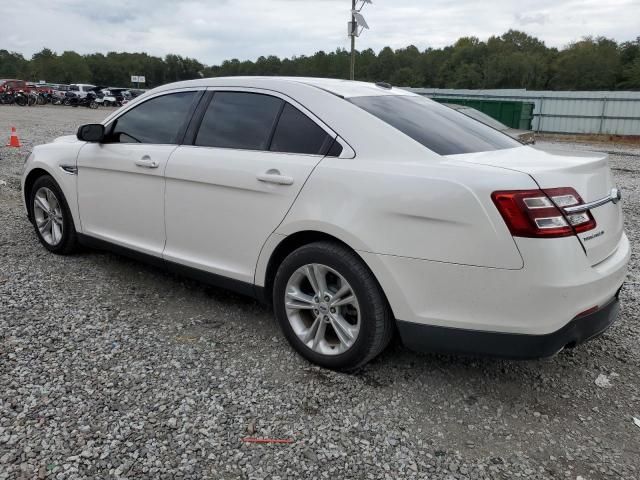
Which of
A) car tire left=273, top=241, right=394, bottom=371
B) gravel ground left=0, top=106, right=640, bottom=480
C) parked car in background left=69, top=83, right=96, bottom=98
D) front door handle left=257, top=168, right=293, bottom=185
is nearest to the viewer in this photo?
gravel ground left=0, top=106, right=640, bottom=480

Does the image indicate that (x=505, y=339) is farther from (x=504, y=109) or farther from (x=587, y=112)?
(x=587, y=112)

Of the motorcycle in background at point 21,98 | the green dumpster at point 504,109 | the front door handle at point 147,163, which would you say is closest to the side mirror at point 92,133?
the front door handle at point 147,163

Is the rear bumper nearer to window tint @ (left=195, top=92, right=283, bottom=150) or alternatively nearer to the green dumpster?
window tint @ (left=195, top=92, right=283, bottom=150)

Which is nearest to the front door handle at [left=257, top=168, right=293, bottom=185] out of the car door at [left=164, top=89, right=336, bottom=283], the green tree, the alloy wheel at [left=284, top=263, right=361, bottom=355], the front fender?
the car door at [left=164, top=89, right=336, bottom=283]

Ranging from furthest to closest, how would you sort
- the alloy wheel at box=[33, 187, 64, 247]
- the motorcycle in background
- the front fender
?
the motorcycle in background, the alloy wheel at box=[33, 187, 64, 247], the front fender

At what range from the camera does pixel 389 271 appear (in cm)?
274

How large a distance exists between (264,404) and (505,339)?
124cm

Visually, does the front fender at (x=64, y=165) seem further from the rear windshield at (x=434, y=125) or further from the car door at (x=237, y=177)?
the rear windshield at (x=434, y=125)

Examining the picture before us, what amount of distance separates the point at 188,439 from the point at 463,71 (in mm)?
87267

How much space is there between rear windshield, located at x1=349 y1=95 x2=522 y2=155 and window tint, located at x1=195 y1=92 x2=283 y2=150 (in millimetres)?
560

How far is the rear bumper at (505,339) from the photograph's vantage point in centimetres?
254

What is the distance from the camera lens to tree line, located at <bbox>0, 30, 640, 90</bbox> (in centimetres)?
7088

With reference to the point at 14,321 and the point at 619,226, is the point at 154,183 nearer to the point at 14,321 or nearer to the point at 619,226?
the point at 14,321

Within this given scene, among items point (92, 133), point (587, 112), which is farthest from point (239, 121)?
point (587, 112)
